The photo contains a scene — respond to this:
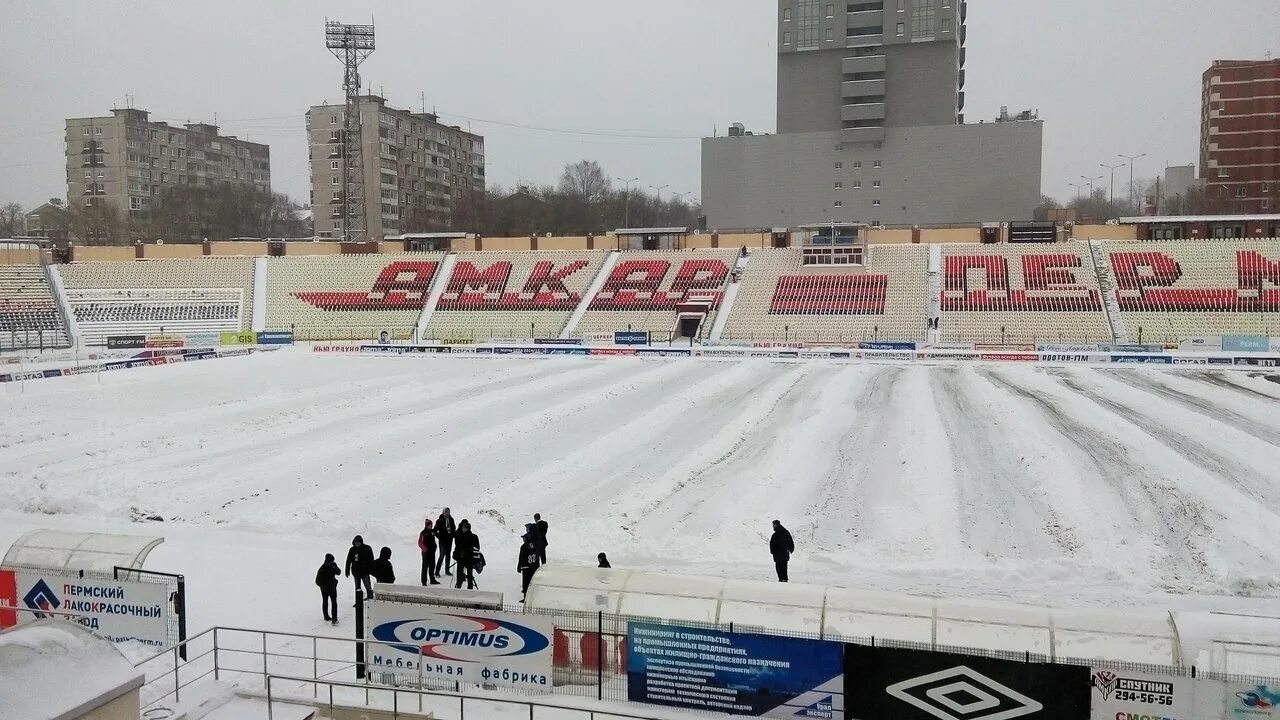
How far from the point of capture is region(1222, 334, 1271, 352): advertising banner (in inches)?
1745

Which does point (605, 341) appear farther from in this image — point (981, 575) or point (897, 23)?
point (897, 23)

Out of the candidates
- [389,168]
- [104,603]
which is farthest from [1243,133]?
[389,168]

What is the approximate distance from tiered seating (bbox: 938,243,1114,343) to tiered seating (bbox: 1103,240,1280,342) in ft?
6.16

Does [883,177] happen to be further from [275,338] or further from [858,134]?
[275,338]

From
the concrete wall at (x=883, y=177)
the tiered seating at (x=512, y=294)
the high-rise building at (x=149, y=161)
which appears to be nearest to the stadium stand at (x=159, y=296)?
the high-rise building at (x=149, y=161)

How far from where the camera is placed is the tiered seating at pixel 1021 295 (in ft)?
165

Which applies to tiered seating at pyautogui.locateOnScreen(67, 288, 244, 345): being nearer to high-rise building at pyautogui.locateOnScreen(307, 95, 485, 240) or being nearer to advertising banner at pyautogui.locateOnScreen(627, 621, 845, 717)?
high-rise building at pyautogui.locateOnScreen(307, 95, 485, 240)

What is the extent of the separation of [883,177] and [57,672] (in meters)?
96.5

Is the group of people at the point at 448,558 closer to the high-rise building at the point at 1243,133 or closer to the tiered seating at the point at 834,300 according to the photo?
the high-rise building at the point at 1243,133

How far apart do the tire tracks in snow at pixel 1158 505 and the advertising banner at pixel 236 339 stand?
49.3 meters

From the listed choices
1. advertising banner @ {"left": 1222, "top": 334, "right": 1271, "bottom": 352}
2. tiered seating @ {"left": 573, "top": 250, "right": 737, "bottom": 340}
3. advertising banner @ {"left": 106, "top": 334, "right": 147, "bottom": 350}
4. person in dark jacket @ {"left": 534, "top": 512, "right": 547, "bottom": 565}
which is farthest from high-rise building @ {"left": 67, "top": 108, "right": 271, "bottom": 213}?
advertising banner @ {"left": 1222, "top": 334, "right": 1271, "bottom": 352}

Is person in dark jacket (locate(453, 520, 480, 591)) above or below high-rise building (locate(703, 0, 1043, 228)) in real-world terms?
below

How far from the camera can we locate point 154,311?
62.5 metres

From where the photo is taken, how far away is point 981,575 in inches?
608
